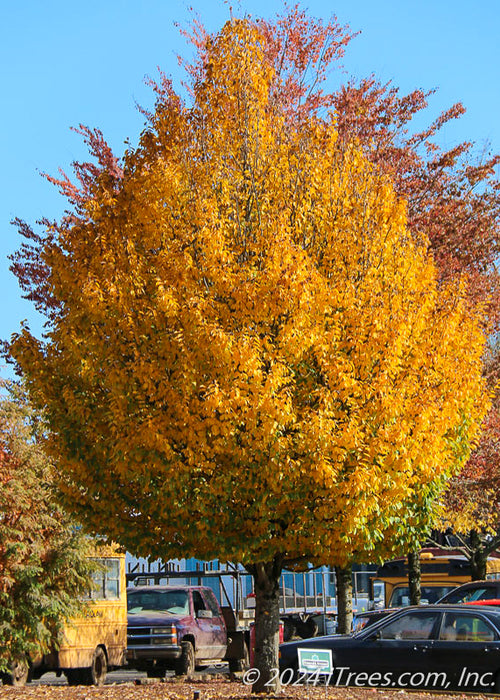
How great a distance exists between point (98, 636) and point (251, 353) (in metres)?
10.1

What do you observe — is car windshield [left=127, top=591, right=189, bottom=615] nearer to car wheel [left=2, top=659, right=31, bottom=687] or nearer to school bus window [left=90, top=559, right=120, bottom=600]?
school bus window [left=90, top=559, right=120, bottom=600]

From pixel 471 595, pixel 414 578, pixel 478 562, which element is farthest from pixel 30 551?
pixel 478 562

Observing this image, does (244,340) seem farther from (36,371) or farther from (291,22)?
(291,22)

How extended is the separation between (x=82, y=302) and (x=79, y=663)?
886 cm

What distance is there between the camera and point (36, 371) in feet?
38.2

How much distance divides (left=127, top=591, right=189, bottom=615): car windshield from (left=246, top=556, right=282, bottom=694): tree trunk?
7.75 meters

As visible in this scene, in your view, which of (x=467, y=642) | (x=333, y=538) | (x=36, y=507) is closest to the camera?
Answer: (x=333, y=538)

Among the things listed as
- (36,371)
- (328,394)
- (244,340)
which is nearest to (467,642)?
(328,394)

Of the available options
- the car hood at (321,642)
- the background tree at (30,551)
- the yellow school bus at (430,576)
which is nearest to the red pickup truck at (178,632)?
the background tree at (30,551)

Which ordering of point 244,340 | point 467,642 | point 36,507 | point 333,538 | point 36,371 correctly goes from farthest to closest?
point 36,507 < point 467,642 < point 36,371 < point 333,538 < point 244,340

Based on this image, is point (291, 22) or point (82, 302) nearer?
point (82, 302)

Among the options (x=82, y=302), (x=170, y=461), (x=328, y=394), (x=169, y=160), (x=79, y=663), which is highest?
(x=169, y=160)

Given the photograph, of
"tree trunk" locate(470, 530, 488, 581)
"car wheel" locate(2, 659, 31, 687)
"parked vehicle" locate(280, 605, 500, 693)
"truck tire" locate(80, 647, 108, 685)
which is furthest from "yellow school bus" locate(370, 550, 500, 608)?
"parked vehicle" locate(280, 605, 500, 693)

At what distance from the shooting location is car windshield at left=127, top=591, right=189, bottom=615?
65.1ft
